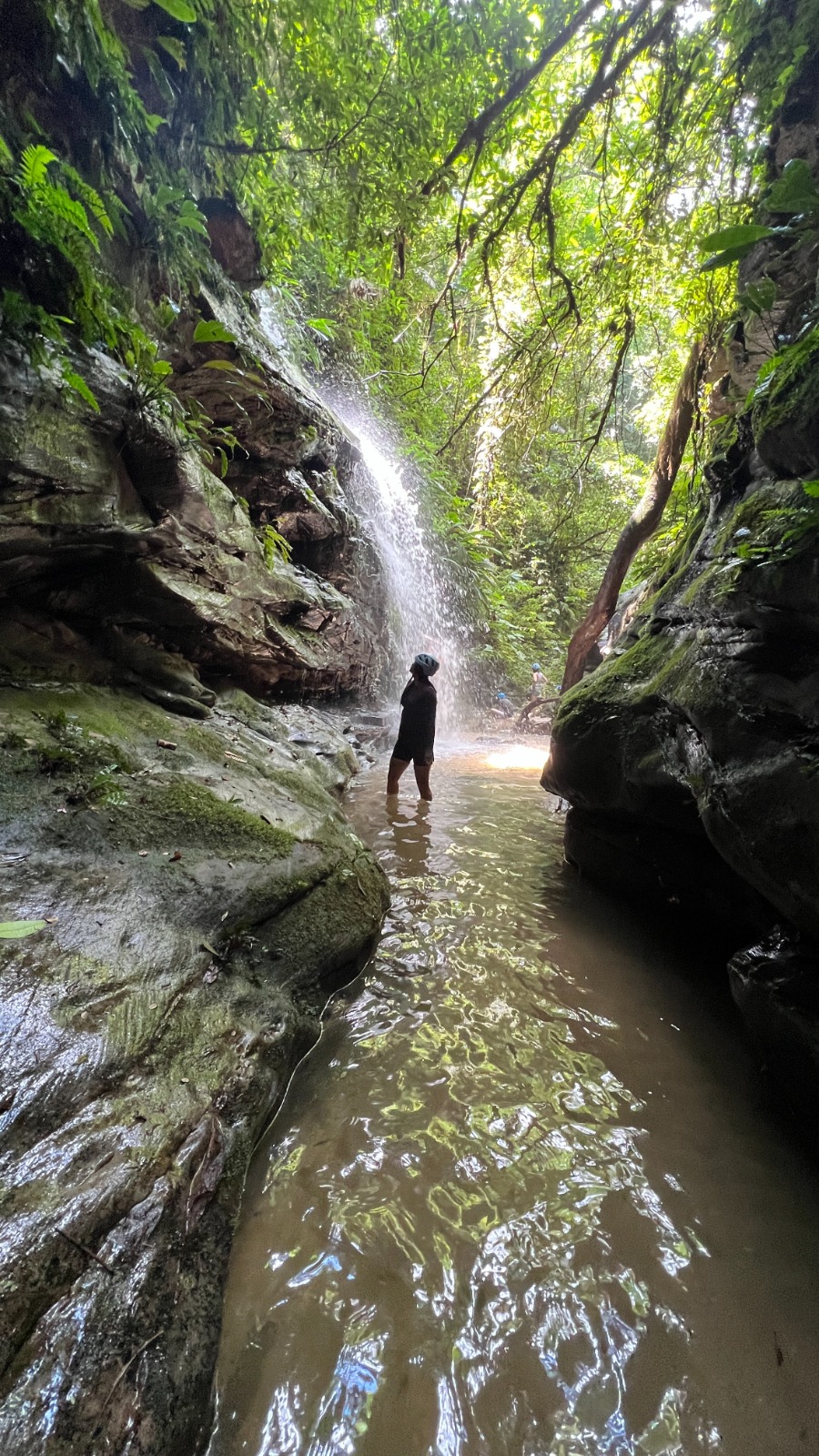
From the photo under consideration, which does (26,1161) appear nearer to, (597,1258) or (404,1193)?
(404,1193)

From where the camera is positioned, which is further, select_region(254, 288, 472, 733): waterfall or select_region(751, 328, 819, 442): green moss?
select_region(254, 288, 472, 733): waterfall

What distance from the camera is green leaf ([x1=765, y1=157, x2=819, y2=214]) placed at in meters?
2.58

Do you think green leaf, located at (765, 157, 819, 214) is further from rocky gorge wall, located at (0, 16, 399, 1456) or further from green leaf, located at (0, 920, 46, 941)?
green leaf, located at (0, 920, 46, 941)

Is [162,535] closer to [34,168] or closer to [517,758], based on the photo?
[34,168]

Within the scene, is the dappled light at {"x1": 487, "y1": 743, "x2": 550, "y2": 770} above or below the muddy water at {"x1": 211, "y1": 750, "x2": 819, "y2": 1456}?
below

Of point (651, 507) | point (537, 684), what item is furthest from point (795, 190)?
point (537, 684)

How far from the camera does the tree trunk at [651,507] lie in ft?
21.0

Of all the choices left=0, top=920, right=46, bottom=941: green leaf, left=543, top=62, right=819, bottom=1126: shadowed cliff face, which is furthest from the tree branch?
left=0, top=920, right=46, bottom=941: green leaf

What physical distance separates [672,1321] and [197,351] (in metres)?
7.97

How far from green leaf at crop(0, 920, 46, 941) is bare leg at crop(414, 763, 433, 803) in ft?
16.9

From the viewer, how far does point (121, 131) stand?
4348 millimetres

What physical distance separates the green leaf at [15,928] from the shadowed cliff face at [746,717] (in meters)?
2.86

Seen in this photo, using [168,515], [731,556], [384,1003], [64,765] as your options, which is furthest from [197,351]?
[384,1003]

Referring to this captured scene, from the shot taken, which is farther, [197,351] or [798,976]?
[197,351]
